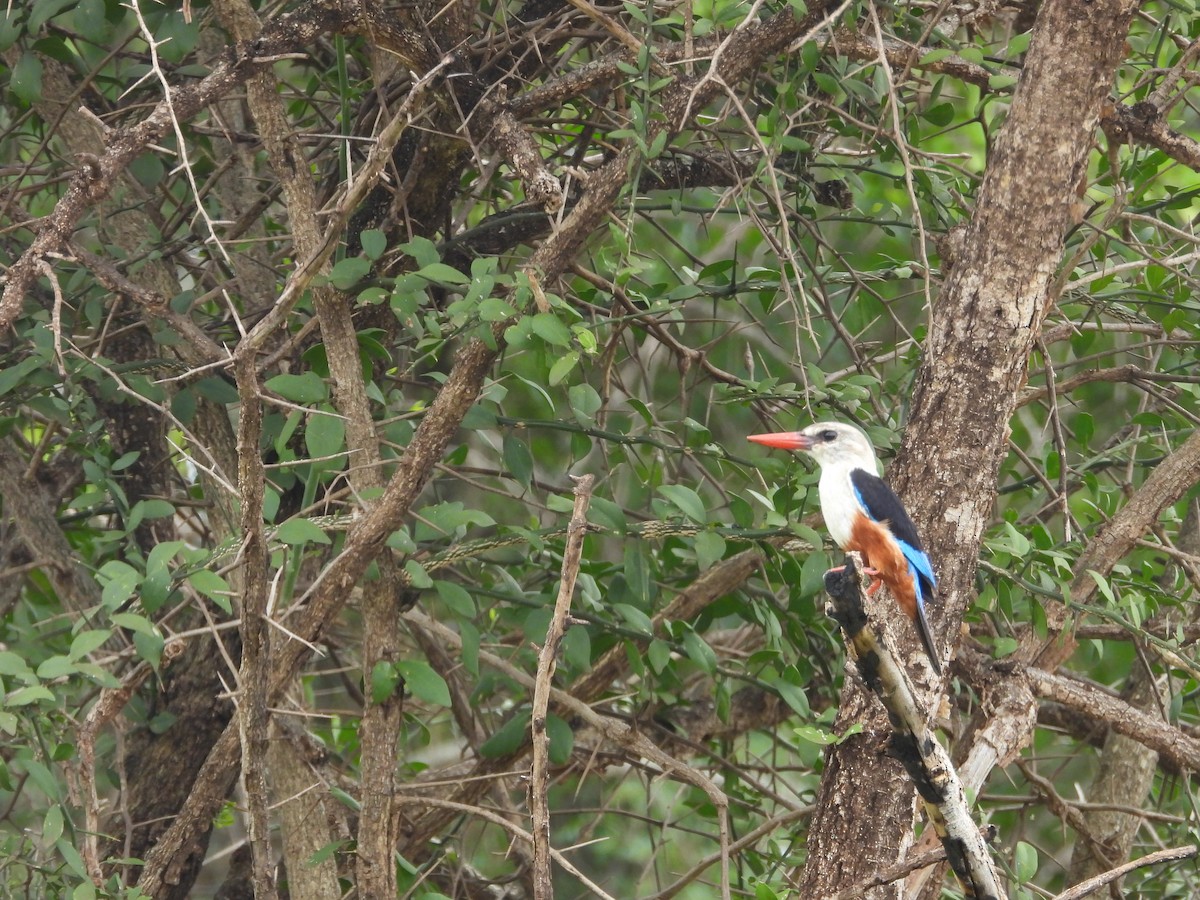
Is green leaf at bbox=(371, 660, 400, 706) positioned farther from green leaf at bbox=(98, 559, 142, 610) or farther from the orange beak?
the orange beak

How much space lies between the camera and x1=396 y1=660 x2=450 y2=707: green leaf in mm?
2859

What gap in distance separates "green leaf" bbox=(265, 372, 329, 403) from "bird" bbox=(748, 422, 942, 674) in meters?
0.91

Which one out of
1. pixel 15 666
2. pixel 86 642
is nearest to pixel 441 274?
pixel 86 642

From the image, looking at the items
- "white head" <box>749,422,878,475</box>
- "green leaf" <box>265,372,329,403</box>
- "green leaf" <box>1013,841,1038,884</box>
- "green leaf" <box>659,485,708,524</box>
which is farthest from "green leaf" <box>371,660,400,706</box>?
"green leaf" <box>1013,841,1038,884</box>

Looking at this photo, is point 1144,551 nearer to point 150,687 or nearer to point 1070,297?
point 1070,297

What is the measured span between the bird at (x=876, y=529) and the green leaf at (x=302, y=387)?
91 cm

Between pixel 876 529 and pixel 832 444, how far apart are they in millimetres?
382

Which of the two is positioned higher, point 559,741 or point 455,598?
point 455,598

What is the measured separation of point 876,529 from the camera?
2.51 m

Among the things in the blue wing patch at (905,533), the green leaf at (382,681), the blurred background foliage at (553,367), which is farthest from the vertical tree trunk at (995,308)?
the green leaf at (382,681)

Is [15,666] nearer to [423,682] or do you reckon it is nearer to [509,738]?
[423,682]

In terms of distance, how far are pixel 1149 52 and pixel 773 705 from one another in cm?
217

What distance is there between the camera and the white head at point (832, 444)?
9.11ft

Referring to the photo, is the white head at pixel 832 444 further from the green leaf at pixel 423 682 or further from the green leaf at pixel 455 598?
the green leaf at pixel 423 682
